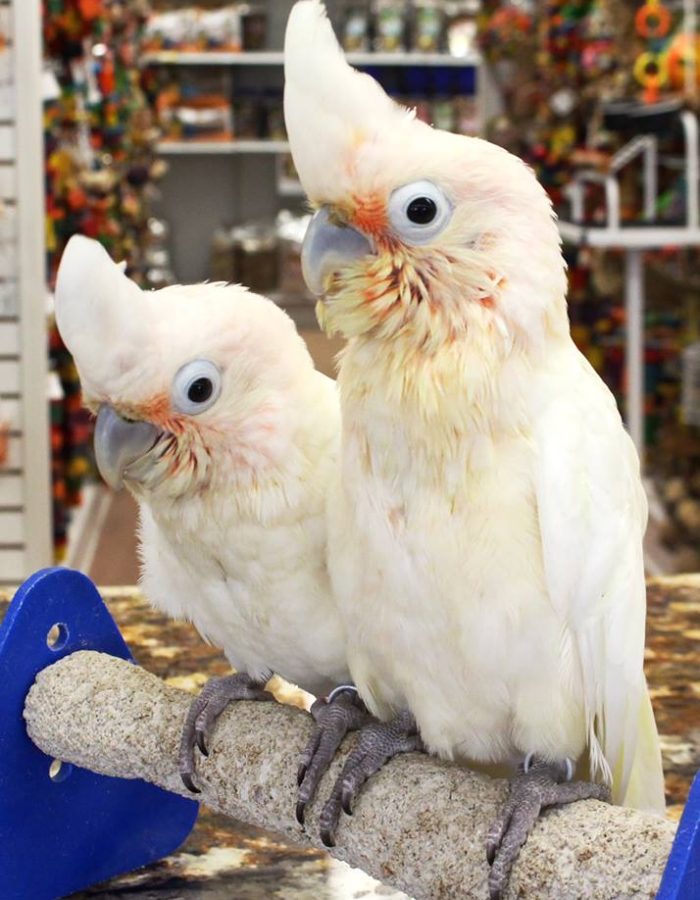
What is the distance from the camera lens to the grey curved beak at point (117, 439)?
927 mm

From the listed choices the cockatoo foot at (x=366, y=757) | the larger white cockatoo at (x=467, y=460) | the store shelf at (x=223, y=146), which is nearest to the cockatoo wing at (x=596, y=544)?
the larger white cockatoo at (x=467, y=460)

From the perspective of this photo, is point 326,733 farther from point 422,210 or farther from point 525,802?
point 422,210

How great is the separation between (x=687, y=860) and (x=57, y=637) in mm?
569

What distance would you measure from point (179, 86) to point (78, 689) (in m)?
7.27

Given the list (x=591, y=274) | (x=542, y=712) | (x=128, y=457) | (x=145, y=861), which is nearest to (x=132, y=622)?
(x=145, y=861)

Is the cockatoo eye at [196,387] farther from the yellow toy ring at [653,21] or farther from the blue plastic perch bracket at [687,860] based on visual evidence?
the yellow toy ring at [653,21]

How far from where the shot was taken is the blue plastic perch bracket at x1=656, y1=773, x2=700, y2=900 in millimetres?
673

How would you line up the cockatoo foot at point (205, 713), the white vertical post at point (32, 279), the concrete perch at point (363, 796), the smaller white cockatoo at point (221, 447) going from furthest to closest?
the white vertical post at point (32, 279) < the cockatoo foot at point (205, 713) < the smaller white cockatoo at point (221, 447) < the concrete perch at point (363, 796)

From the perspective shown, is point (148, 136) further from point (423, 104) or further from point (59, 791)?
point (59, 791)

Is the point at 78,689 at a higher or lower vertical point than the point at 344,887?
higher

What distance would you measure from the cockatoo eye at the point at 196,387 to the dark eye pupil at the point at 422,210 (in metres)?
0.20

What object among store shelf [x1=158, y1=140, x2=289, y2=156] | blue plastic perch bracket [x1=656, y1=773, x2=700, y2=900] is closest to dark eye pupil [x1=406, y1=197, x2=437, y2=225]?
blue plastic perch bracket [x1=656, y1=773, x2=700, y2=900]

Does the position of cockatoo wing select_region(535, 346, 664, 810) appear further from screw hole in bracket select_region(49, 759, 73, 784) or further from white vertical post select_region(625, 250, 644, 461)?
white vertical post select_region(625, 250, 644, 461)

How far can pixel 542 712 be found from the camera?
893 mm
